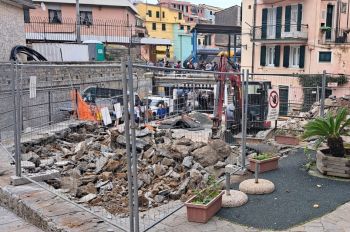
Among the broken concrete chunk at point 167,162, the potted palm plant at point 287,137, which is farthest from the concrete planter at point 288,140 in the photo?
the broken concrete chunk at point 167,162

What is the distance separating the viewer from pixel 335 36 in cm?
2995

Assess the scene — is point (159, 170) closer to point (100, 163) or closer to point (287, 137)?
point (100, 163)

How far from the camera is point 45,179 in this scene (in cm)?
678

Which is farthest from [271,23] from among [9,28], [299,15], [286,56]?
[9,28]

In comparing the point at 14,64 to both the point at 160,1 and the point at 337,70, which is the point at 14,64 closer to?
the point at 337,70

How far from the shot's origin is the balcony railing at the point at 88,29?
33.3 m

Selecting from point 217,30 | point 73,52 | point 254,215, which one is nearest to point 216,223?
point 254,215

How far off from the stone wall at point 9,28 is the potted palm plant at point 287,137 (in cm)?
1230

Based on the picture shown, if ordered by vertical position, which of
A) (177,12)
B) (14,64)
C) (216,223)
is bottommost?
(216,223)

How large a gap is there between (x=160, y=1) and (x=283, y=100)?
7749cm

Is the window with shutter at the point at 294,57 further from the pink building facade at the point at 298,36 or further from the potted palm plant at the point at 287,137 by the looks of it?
the potted palm plant at the point at 287,137

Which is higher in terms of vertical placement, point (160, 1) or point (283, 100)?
point (160, 1)

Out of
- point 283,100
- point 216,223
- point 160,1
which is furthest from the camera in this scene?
point 160,1

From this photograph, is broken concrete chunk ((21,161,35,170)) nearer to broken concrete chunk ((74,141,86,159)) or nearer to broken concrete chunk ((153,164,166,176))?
broken concrete chunk ((74,141,86,159))
